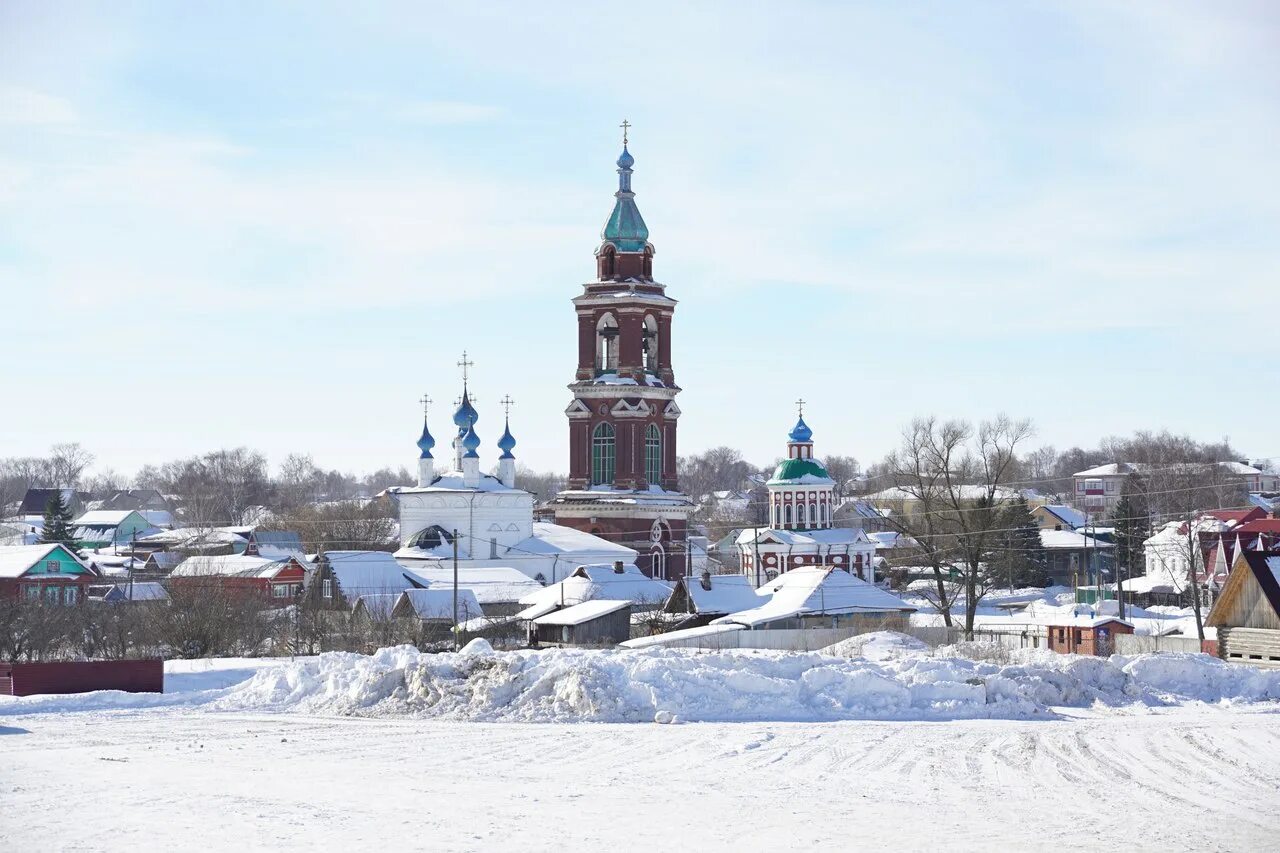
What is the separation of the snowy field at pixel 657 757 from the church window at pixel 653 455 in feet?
112

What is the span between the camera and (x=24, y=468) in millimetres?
180875

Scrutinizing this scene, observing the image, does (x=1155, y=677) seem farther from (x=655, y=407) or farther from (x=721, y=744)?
(x=655, y=407)

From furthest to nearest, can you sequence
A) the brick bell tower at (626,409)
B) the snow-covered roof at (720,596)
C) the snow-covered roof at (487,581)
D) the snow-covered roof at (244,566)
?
the brick bell tower at (626,409) → the snow-covered roof at (244,566) → the snow-covered roof at (487,581) → the snow-covered roof at (720,596)

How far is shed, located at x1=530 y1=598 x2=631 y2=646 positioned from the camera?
44875 millimetres

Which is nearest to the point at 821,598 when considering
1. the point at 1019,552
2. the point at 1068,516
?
the point at 1019,552

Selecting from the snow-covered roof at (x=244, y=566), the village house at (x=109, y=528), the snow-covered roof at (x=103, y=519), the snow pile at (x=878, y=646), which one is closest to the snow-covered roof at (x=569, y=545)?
the snow-covered roof at (x=244, y=566)

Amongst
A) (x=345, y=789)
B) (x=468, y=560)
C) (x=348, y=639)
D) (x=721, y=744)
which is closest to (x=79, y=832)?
(x=345, y=789)

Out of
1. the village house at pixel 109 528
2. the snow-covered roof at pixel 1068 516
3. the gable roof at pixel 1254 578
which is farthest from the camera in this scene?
the village house at pixel 109 528

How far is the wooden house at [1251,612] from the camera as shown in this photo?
3394 centimetres

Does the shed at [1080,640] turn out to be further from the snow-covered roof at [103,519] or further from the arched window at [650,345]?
the snow-covered roof at [103,519]

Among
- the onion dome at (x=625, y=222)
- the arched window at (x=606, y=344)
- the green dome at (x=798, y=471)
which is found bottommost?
the green dome at (x=798, y=471)

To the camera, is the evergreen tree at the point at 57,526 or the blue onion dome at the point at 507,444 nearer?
the blue onion dome at the point at 507,444

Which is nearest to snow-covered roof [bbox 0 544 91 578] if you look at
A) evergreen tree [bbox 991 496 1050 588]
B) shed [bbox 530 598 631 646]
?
shed [bbox 530 598 631 646]

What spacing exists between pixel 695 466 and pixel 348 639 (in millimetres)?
149429
